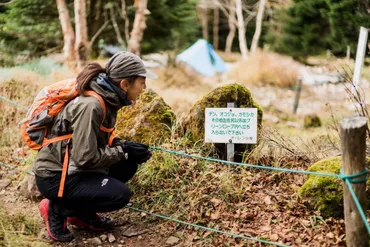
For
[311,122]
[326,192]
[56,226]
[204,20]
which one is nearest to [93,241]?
[56,226]

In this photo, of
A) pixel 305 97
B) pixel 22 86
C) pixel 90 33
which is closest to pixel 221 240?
pixel 22 86

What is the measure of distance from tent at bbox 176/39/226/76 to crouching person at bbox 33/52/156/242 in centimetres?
1490

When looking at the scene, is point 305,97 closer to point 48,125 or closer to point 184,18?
point 184,18

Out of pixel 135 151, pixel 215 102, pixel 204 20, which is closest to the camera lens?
pixel 135 151

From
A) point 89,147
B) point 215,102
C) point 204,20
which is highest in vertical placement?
point 89,147

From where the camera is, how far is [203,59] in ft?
62.4

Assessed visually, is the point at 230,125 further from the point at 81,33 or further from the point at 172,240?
the point at 81,33

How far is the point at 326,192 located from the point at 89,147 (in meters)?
1.84

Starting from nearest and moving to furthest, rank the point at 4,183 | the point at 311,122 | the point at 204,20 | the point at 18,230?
the point at 18,230
the point at 4,183
the point at 311,122
the point at 204,20

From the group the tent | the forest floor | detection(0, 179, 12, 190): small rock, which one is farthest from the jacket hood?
the tent

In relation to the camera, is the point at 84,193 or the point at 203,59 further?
the point at 203,59

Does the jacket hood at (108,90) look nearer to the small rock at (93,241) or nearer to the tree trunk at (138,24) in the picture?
the small rock at (93,241)

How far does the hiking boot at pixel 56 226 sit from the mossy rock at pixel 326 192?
1.94 m

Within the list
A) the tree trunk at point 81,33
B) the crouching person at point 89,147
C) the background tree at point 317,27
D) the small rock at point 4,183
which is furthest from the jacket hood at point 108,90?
the background tree at point 317,27
